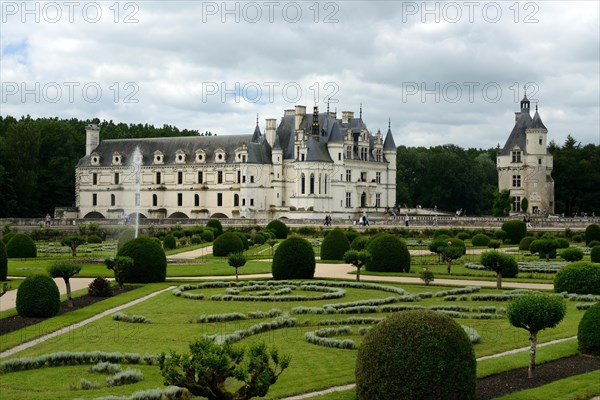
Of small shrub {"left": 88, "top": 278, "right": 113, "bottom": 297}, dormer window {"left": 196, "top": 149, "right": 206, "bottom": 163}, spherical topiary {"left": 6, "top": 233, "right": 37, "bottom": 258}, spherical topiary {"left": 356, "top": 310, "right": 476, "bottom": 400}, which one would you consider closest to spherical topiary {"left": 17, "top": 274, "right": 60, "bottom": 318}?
small shrub {"left": 88, "top": 278, "right": 113, "bottom": 297}

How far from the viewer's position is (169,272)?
32500 mm

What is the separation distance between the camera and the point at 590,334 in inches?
607

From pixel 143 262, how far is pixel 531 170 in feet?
184

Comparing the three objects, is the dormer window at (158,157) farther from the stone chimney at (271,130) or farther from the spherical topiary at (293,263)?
the spherical topiary at (293,263)

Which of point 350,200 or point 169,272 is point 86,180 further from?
point 169,272

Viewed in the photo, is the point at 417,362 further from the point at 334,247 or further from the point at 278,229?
the point at 278,229

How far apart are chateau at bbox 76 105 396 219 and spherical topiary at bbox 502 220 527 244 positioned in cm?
2534

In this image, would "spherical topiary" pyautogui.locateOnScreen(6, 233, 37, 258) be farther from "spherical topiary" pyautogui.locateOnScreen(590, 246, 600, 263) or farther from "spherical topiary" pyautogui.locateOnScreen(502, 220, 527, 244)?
"spherical topiary" pyautogui.locateOnScreen(502, 220, 527, 244)

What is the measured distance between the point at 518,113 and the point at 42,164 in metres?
46.7

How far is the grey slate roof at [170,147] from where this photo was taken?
3219 inches

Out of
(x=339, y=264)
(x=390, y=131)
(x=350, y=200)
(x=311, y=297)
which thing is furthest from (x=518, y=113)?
(x=311, y=297)

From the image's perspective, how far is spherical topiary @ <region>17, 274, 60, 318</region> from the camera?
20297 millimetres

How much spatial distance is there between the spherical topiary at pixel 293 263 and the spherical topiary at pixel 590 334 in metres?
14.3

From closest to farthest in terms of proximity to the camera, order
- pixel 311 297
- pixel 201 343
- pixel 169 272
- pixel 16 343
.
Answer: pixel 201 343
pixel 16 343
pixel 311 297
pixel 169 272
